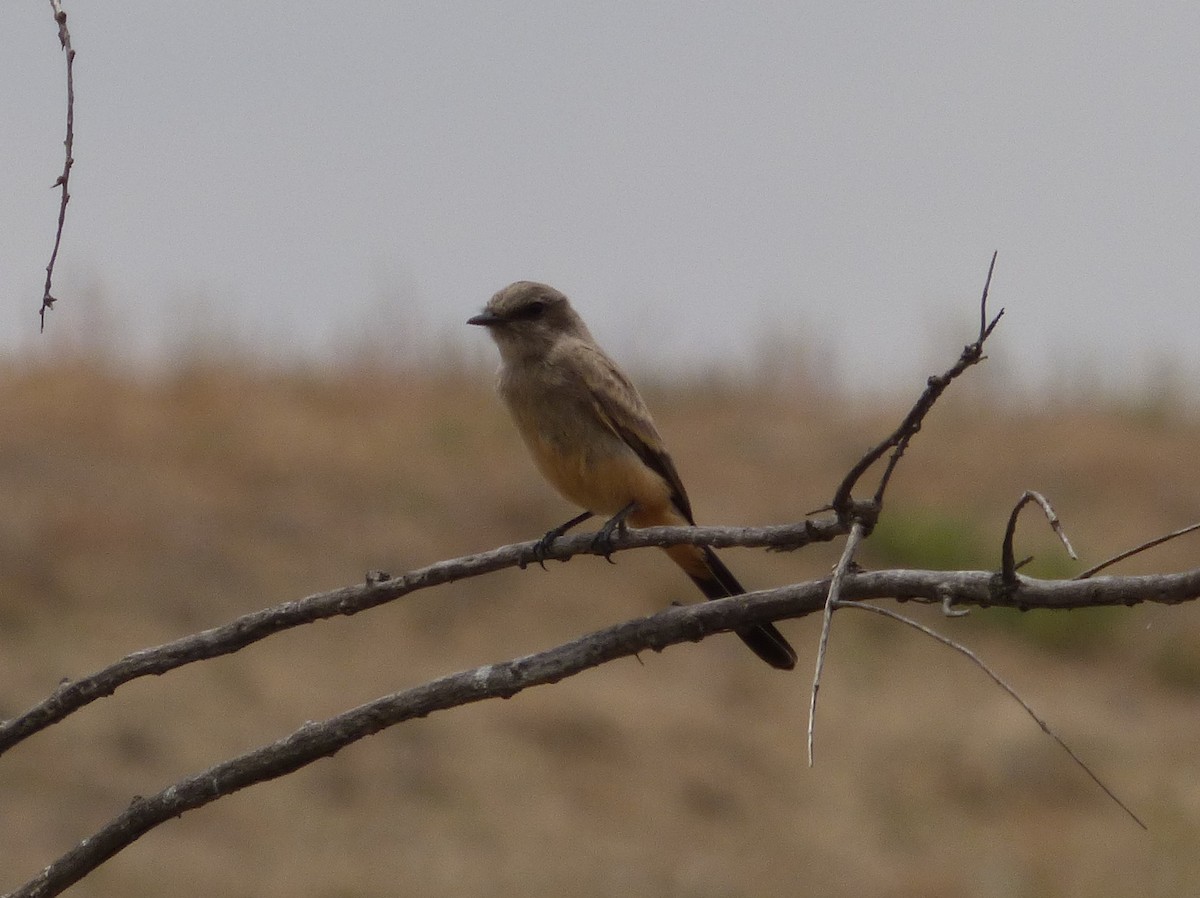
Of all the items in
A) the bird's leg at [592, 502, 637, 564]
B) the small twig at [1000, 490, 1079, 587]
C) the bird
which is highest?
the bird

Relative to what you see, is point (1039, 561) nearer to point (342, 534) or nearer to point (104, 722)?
point (342, 534)

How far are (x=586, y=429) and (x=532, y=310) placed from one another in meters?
0.74

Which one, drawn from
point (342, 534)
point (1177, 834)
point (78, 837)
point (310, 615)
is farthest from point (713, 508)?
point (310, 615)

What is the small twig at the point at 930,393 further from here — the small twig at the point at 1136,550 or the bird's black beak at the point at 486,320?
the bird's black beak at the point at 486,320

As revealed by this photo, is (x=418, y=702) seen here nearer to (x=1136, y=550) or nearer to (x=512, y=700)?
(x=1136, y=550)

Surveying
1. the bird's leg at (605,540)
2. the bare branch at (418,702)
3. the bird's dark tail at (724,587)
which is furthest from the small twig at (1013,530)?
the bird's dark tail at (724,587)

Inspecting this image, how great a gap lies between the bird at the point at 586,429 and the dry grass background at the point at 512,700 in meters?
5.61

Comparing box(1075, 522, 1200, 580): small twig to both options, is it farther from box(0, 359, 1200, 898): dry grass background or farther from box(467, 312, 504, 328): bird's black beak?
box(0, 359, 1200, 898): dry grass background

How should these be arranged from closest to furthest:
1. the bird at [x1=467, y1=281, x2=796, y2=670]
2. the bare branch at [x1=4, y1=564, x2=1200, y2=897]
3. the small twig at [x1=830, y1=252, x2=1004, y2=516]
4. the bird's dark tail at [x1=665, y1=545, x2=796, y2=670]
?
the small twig at [x1=830, y1=252, x2=1004, y2=516] → the bare branch at [x1=4, y1=564, x2=1200, y2=897] → the bird's dark tail at [x1=665, y1=545, x2=796, y2=670] → the bird at [x1=467, y1=281, x2=796, y2=670]

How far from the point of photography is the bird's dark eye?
6188mm

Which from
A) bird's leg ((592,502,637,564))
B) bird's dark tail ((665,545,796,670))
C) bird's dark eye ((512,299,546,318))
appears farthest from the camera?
bird's dark eye ((512,299,546,318))

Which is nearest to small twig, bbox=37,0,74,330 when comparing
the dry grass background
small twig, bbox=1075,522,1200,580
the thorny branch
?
the thorny branch

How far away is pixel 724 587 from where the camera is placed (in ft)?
18.8

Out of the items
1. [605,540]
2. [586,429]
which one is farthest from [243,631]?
[586,429]
